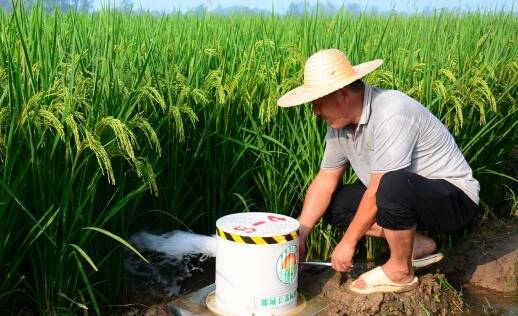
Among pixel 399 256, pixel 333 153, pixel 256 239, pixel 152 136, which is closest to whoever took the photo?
pixel 152 136

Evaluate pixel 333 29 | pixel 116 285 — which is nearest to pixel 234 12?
pixel 333 29

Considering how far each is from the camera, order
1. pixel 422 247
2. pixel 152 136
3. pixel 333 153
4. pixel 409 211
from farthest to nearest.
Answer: pixel 422 247
pixel 333 153
pixel 409 211
pixel 152 136

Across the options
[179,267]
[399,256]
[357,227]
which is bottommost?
[179,267]

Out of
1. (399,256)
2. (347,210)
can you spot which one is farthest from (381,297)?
(347,210)

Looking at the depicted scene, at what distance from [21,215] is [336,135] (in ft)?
4.55

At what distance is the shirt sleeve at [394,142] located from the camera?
2596 millimetres

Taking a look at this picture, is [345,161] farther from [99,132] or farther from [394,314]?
[99,132]

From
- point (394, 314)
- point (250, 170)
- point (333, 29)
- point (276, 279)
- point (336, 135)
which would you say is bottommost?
point (394, 314)

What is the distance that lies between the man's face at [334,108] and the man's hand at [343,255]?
0.50 m

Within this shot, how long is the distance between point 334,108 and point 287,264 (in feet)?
2.19

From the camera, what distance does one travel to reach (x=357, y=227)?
2.66 meters

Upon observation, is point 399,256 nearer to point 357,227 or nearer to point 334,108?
point 357,227

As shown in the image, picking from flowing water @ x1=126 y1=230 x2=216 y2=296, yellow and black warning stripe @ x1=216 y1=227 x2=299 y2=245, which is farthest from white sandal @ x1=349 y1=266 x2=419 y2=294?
flowing water @ x1=126 y1=230 x2=216 y2=296

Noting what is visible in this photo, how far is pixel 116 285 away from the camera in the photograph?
271 centimetres
